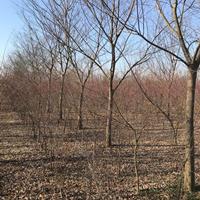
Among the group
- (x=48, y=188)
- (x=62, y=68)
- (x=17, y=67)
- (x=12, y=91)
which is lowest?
(x=48, y=188)

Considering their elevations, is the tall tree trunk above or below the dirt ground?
above

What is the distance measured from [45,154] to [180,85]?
37.5 ft

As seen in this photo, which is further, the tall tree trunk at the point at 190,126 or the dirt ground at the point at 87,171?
the dirt ground at the point at 87,171

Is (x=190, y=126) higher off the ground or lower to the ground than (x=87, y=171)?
higher

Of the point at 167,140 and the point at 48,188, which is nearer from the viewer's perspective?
the point at 48,188

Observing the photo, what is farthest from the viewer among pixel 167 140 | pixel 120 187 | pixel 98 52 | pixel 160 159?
pixel 167 140

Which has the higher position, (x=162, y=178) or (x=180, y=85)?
(x=180, y=85)

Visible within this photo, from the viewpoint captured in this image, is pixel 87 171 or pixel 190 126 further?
pixel 87 171

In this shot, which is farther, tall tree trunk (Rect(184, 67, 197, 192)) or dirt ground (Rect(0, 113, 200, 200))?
dirt ground (Rect(0, 113, 200, 200))

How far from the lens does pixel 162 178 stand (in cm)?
532

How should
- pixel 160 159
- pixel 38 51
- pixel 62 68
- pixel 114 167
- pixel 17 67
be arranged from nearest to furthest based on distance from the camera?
pixel 114 167
pixel 160 159
pixel 62 68
pixel 38 51
pixel 17 67

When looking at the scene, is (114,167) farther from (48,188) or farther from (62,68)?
(62,68)

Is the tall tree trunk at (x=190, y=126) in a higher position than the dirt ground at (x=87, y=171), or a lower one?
higher

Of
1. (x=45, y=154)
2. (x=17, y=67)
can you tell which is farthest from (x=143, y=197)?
(x=17, y=67)
